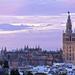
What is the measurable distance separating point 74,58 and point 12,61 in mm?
16468

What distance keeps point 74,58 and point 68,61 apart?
331cm

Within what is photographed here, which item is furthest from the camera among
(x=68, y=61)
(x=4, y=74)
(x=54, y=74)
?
(x=68, y=61)

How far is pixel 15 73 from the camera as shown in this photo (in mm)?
80188

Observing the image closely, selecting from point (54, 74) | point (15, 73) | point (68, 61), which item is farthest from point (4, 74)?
point (68, 61)

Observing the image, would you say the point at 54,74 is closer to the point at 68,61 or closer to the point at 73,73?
the point at 73,73

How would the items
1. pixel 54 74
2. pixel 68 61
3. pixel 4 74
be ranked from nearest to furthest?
pixel 4 74
pixel 54 74
pixel 68 61

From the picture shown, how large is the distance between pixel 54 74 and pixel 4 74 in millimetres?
→ 38724

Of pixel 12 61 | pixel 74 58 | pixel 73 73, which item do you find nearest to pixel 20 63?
pixel 12 61

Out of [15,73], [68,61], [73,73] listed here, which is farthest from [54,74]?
[68,61]

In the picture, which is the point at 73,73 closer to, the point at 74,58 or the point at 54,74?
the point at 54,74

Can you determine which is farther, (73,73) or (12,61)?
(12,61)

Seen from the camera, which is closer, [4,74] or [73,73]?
[4,74]

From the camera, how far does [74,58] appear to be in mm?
199125

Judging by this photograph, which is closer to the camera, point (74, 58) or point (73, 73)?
point (73, 73)
